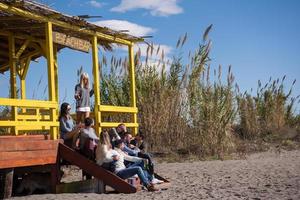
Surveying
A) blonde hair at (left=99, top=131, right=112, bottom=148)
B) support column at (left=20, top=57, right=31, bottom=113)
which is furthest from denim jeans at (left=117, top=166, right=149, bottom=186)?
support column at (left=20, top=57, right=31, bottom=113)

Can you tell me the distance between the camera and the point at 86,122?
1001 cm

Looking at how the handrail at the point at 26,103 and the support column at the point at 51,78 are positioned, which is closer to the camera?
the handrail at the point at 26,103

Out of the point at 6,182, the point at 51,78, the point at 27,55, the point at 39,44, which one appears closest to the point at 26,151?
the point at 6,182

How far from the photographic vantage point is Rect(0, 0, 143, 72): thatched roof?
9.55 metres

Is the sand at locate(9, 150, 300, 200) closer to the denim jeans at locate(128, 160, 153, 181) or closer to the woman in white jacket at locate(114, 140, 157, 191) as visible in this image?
the woman in white jacket at locate(114, 140, 157, 191)

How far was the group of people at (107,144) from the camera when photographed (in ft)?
32.3

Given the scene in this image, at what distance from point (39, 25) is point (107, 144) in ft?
10.2

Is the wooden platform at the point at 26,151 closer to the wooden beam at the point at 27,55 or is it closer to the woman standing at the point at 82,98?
the woman standing at the point at 82,98

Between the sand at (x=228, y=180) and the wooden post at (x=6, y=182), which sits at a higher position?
the wooden post at (x=6, y=182)

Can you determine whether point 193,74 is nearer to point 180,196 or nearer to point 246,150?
point 246,150

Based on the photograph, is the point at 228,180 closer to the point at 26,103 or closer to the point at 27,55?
the point at 26,103

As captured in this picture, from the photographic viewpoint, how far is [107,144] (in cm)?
980

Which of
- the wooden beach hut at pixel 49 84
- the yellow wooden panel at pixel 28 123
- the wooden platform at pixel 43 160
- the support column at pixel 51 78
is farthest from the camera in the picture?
the support column at pixel 51 78

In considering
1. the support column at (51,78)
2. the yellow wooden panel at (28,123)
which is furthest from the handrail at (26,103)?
the yellow wooden panel at (28,123)
